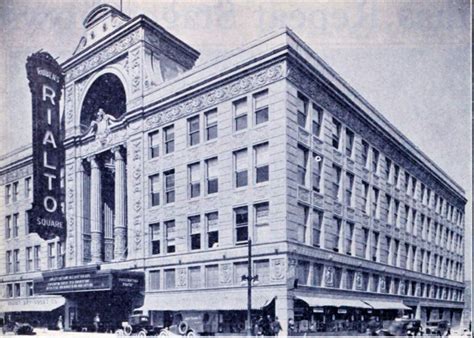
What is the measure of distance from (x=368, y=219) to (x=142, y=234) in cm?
717

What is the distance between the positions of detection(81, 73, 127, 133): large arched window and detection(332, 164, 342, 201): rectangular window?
22.8 ft

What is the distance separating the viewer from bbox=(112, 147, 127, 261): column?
18594 mm

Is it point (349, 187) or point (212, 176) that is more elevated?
point (212, 176)

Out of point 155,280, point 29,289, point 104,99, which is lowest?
point 29,289

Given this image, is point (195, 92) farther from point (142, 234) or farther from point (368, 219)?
point (368, 219)

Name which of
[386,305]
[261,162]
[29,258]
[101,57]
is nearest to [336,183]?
[261,162]

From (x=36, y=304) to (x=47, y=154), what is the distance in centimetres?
523

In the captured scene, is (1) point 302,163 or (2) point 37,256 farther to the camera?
(2) point 37,256

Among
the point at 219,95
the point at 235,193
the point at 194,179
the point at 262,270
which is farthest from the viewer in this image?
the point at 194,179

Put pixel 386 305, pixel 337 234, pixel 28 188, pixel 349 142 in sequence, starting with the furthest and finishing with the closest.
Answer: pixel 386 305
pixel 28 188
pixel 349 142
pixel 337 234

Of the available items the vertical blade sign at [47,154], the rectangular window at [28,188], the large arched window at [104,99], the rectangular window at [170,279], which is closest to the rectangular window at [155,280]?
the rectangular window at [170,279]

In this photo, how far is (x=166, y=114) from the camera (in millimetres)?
17156

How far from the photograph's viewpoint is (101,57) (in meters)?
18.8

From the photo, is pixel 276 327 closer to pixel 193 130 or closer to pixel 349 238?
pixel 349 238
